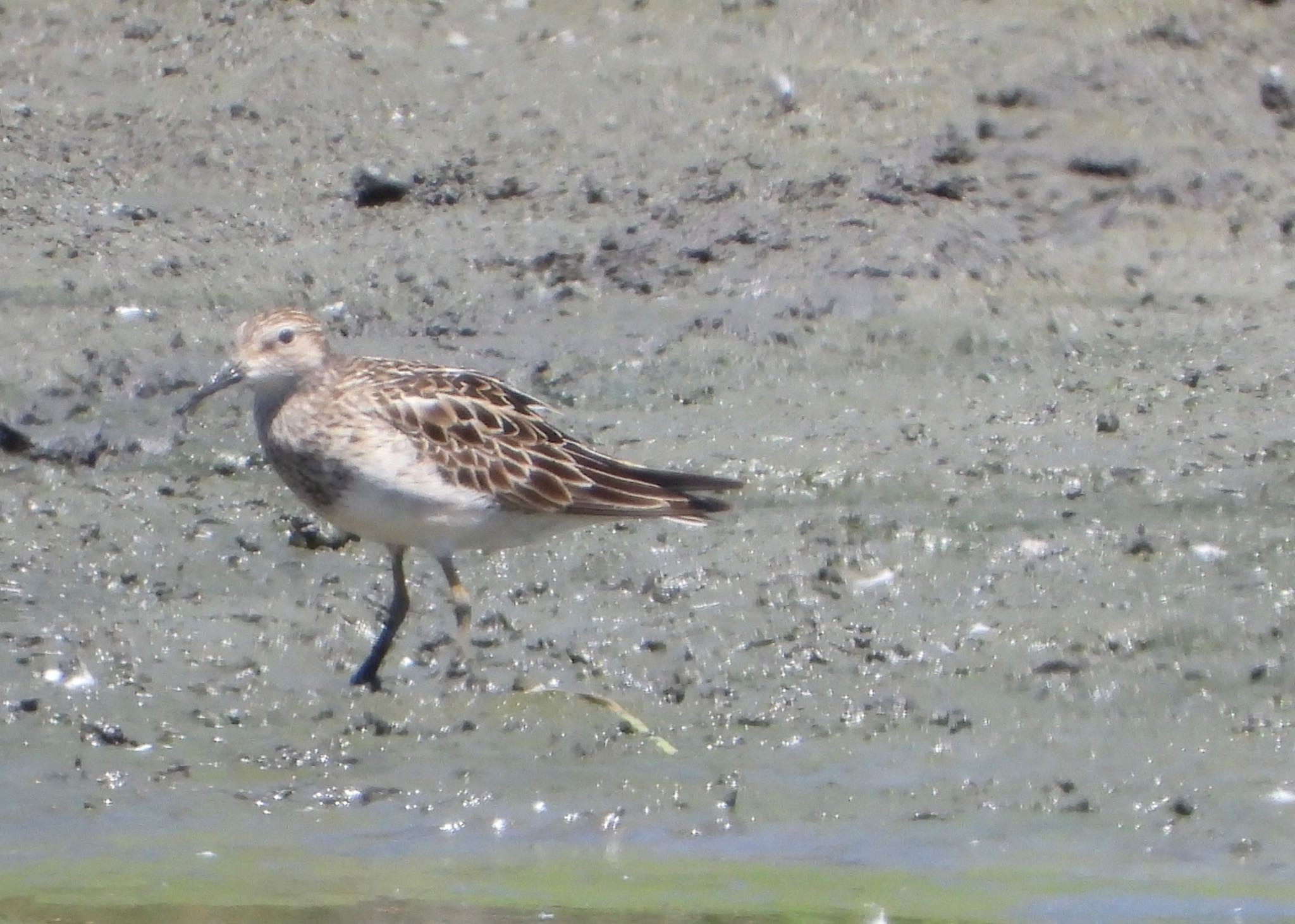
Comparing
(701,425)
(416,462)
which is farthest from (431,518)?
(701,425)

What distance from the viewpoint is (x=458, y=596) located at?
24.7 feet

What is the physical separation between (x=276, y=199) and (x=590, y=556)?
135 inches

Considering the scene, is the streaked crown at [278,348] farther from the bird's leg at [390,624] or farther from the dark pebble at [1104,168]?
the dark pebble at [1104,168]

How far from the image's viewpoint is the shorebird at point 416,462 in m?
7.36

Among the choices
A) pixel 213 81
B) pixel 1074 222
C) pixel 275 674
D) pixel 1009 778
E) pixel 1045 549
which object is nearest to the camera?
pixel 1009 778

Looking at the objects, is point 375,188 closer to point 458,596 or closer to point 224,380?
point 224,380

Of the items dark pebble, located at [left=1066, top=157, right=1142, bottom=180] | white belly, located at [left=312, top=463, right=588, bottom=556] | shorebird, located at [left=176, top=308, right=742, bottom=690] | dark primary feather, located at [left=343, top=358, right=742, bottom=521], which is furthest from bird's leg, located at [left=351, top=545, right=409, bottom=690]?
dark pebble, located at [left=1066, top=157, right=1142, bottom=180]

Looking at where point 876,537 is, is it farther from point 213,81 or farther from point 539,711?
point 213,81

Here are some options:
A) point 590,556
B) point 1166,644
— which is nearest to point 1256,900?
point 1166,644

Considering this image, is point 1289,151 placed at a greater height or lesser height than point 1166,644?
greater

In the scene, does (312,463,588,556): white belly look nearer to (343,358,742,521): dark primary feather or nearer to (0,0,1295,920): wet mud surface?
(343,358,742,521): dark primary feather

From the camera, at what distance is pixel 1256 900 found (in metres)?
5.91

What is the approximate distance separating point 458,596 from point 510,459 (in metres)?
0.48

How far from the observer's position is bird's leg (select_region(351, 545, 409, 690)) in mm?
7211
